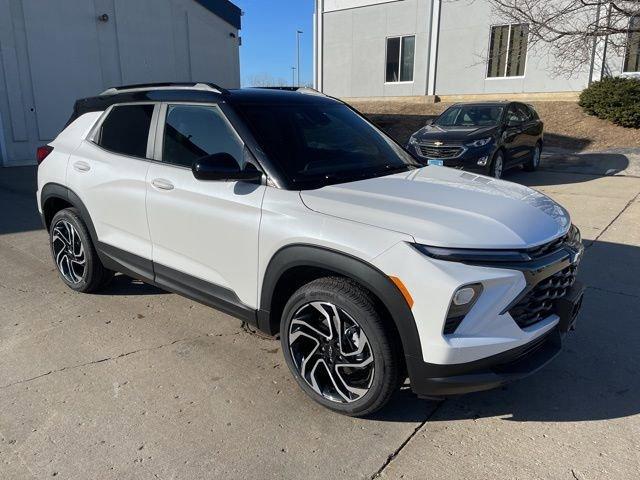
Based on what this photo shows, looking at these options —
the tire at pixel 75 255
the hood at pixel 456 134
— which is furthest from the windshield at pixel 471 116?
the tire at pixel 75 255

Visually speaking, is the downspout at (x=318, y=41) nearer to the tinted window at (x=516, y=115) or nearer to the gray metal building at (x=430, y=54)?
the gray metal building at (x=430, y=54)

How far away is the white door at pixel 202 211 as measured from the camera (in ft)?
10.2

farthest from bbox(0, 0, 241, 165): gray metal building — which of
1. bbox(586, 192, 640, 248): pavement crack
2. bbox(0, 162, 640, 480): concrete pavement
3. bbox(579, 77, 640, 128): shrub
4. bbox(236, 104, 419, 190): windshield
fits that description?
bbox(586, 192, 640, 248): pavement crack

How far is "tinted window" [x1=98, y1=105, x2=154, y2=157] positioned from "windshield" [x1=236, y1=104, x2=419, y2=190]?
96cm

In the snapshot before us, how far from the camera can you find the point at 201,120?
3475mm

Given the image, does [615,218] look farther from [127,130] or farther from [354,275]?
[127,130]

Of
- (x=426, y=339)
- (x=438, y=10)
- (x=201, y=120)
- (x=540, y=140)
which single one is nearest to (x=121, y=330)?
(x=201, y=120)

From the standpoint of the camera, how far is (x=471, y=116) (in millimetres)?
10906

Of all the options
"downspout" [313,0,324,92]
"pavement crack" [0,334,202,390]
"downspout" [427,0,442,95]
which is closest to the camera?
"pavement crack" [0,334,202,390]

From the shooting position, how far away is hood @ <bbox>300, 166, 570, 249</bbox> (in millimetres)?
2510

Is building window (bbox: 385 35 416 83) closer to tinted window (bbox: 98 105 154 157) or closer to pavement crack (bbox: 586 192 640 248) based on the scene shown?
pavement crack (bbox: 586 192 640 248)

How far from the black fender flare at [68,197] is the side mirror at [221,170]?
1745mm

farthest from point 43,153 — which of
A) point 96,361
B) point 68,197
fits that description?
point 96,361

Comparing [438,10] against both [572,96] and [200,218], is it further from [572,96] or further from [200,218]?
[200,218]
